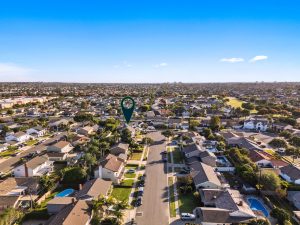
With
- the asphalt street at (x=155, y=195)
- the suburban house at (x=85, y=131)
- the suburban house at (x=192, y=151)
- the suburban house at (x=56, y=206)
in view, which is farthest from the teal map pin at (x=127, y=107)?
the suburban house at (x=85, y=131)

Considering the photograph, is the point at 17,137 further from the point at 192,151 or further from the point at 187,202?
the point at 187,202

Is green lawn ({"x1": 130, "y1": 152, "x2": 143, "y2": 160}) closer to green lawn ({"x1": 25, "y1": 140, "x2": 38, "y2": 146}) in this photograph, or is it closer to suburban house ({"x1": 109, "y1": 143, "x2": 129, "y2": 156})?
suburban house ({"x1": 109, "y1": 143, "x2": 129, "y2": 156})

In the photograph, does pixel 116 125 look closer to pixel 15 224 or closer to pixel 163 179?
pixel 163 179

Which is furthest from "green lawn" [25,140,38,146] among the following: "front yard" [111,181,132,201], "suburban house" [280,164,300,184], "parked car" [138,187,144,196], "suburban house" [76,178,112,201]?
"suburban house" [280,164,300,184]

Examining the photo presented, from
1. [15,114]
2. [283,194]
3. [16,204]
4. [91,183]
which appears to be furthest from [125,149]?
[15,114]

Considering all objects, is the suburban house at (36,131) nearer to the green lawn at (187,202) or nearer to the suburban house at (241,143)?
the green lawn at (187,202)

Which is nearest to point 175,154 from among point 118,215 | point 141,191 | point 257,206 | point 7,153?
point 141,191
